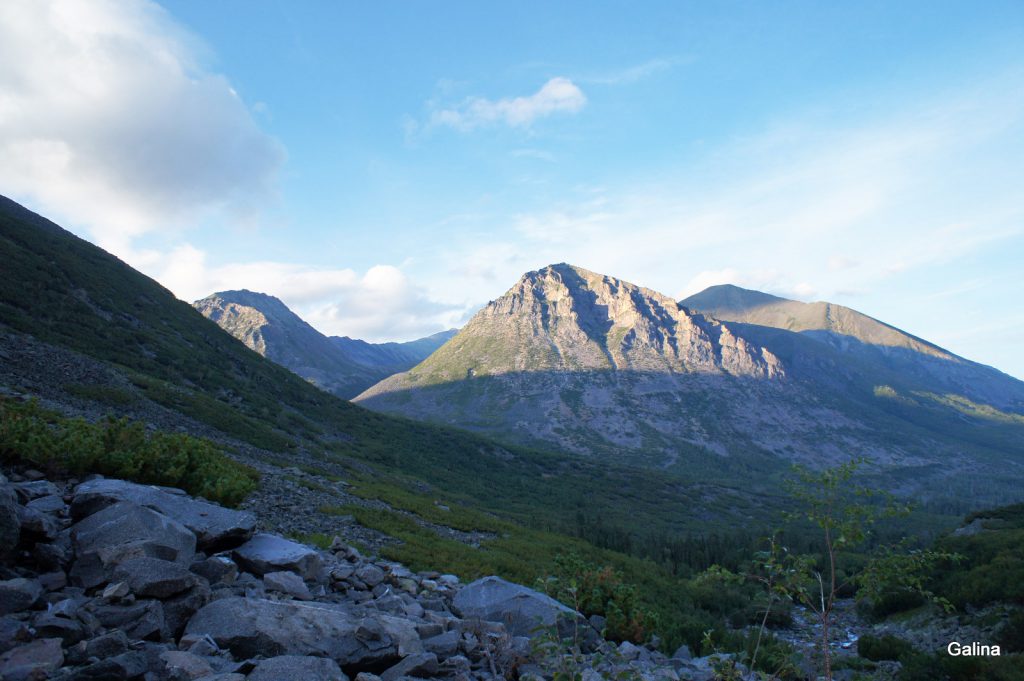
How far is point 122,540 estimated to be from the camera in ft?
26.8

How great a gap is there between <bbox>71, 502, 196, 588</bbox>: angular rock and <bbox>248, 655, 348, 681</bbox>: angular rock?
3.16 metres

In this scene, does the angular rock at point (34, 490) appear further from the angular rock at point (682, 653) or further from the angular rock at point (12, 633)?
the angular rock at point (682, 653)

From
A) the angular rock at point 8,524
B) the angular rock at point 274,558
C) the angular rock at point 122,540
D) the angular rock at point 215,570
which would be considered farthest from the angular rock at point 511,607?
the angular rock at point 8,524

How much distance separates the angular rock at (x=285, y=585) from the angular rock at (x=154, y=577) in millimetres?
1762

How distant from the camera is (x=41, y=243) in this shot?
5962cm

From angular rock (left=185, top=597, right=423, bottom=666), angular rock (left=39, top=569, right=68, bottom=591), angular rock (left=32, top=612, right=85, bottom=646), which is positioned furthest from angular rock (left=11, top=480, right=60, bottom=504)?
angular rock (left=185, top=597, right=423, bottom=666)

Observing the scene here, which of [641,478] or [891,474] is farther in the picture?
[891,474]

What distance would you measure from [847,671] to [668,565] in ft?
69.7

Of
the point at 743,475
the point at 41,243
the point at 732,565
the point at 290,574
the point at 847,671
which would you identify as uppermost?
the point at 41,243

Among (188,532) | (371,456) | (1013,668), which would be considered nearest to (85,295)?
(371,456)

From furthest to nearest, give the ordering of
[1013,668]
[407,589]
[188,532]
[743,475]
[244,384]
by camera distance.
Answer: [743,475] < [244,384] < [1013,668] < [407,589] < [188,532]

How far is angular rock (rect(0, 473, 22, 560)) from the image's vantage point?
7.18 m

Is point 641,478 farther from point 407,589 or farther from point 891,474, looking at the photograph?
point 891,474

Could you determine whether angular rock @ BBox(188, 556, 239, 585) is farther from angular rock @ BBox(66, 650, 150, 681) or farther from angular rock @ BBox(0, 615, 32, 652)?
angular rock @ BBox(66, 650, 150, 681)
